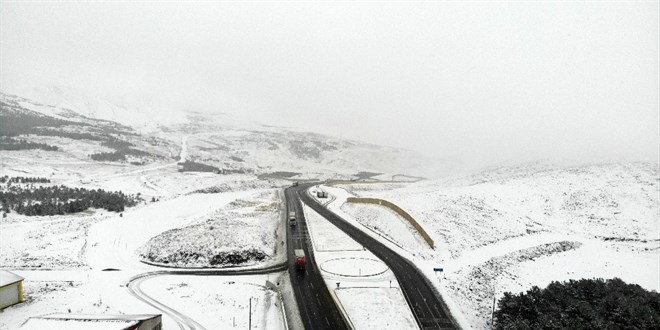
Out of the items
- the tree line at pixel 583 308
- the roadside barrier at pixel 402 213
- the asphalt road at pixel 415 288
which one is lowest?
the asphalt road at pixel 415 288

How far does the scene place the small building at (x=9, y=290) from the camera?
30161 mm

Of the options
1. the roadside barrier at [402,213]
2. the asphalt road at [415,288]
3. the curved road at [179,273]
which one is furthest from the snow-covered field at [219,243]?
the roadside barrier at [402,213]

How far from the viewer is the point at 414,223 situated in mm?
55156

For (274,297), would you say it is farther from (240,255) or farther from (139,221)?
(139,221)

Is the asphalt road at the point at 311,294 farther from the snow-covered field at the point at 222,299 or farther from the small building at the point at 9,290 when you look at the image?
the small building at the point at 9,290

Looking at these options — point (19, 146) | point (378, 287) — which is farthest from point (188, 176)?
point (378, 287)

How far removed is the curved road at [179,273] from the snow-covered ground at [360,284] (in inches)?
272

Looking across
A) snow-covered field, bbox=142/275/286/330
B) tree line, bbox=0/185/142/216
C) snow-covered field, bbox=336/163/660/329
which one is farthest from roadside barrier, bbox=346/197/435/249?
tree line, bbox=0/185/142/216

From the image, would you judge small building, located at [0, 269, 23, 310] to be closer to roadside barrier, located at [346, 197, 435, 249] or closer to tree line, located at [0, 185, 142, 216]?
tree line, located at [0, 185, 142, 216]

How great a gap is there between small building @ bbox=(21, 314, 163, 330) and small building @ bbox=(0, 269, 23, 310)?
9.24 metres

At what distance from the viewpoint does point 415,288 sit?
3784cm

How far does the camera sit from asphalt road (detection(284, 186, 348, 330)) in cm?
3044

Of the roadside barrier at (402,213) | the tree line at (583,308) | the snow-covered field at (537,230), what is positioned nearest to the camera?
the tree line at (583,308)

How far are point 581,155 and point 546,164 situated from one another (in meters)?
12.4
